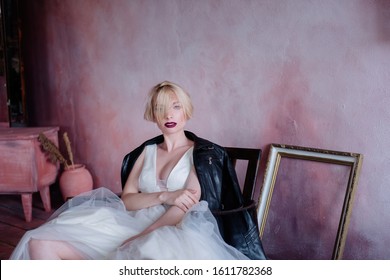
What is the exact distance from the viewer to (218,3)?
2703 millimetres

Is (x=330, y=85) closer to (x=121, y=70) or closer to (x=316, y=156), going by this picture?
(x=316, y=156)

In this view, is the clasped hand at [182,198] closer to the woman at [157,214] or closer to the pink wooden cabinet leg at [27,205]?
the woman at [157,214]

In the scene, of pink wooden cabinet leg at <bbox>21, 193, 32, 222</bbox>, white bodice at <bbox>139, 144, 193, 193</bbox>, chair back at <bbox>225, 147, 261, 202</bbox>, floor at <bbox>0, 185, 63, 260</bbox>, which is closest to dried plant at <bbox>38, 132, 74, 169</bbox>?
pink wooden cabinet leg at <bbox>21, 193, 32, 222</bbox>

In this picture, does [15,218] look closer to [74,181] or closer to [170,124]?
[74,181]

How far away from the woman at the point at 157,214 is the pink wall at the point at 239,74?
0.67 m

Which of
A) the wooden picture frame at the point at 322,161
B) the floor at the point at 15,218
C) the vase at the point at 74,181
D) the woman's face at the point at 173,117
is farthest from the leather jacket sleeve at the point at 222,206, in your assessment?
the vase at the point at 74,181

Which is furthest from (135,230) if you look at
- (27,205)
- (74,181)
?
(27,205)

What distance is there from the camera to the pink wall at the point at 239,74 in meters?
2.27

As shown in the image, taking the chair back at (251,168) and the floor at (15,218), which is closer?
the chair back at (251,168)

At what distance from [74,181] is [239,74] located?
1.70 metres

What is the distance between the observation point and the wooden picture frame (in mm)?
2283

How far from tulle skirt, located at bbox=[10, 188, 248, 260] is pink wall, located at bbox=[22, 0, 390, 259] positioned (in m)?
0.95

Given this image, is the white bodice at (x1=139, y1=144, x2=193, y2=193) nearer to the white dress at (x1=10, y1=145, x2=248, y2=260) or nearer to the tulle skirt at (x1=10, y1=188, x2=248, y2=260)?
the white dress at (x1=10, y1=145, x2=248, y2=260)
